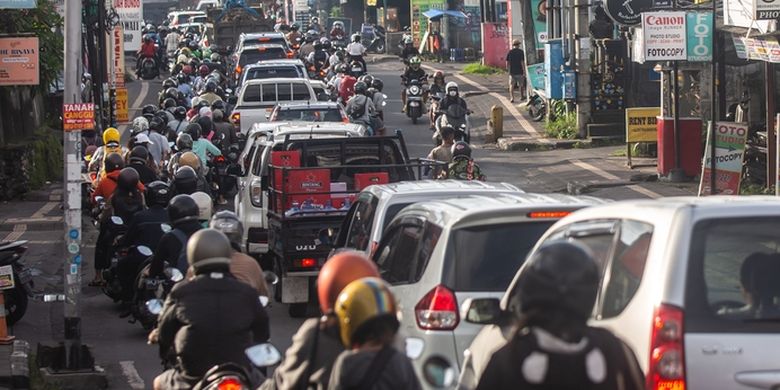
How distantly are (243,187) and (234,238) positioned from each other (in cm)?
863

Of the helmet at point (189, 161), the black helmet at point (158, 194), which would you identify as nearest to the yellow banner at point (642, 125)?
the helmet at point (189, 161)

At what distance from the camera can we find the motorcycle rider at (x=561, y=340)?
4.80m

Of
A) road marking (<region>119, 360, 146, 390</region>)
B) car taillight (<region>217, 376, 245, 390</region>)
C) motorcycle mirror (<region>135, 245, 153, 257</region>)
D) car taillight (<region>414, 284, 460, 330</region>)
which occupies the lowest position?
road marking (<region>119, 360, 146, 390</region>)

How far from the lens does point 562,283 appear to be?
4832 millimetres

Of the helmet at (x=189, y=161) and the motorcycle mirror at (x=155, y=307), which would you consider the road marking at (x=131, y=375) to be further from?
the helmet at (x=189, y=161)

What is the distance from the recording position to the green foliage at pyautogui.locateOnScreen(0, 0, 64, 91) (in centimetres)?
2551

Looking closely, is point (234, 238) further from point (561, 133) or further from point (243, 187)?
point (561, 133)

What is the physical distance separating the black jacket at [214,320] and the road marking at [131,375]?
Answer: 15.0ft

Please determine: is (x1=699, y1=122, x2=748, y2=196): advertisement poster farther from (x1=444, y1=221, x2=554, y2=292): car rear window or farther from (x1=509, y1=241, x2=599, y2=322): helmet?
(x1=509, y1=241, x2=599, y2=322): helmet

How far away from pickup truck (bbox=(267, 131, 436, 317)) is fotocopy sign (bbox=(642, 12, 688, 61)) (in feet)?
26.0

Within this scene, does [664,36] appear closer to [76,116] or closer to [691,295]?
[76,116]

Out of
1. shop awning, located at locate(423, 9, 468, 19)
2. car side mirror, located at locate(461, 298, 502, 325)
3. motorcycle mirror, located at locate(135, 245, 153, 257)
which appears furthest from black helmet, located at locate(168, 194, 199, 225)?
shop awning, located at locate(423, 9, 468, 19)

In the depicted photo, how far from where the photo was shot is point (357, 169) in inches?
620

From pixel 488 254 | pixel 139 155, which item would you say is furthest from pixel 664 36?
pixel 488 254
